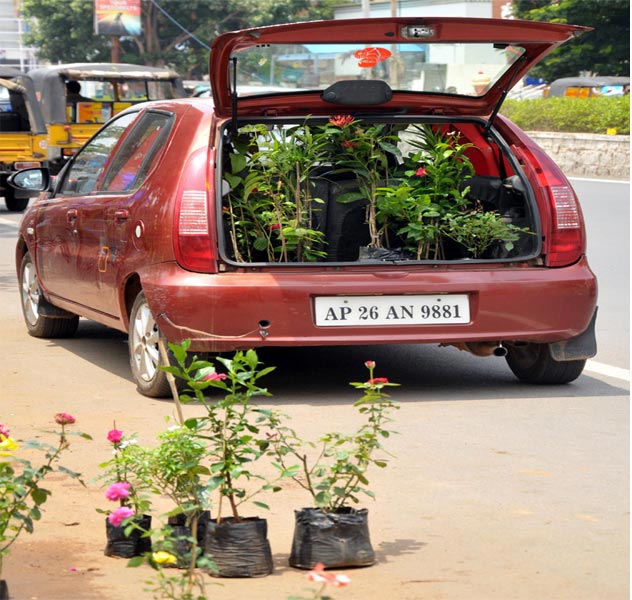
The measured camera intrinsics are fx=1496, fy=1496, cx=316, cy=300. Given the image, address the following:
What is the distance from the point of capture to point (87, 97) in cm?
3044

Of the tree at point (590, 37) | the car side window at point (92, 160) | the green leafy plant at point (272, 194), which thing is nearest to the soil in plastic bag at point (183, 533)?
the green leafy plant at point (272, 194)

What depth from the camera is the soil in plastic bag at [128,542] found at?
14.5ft

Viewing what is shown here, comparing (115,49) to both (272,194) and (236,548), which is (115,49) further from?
(236,548)

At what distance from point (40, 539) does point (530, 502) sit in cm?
169

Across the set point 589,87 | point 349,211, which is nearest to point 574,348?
point 349,211

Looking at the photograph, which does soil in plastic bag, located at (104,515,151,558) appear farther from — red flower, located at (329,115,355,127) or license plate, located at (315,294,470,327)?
red flower, located at (329,115,355,127)

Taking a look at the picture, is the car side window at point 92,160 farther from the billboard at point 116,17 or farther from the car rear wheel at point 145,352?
the billboard at point 116,17

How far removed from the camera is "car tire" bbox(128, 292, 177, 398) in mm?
7191

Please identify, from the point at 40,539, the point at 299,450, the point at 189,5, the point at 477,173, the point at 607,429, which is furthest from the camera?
the point at 189,5

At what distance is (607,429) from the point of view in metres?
6.59

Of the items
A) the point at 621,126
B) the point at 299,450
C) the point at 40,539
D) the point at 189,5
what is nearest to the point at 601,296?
the point at 299,450

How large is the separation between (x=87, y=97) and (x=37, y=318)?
2163 cm

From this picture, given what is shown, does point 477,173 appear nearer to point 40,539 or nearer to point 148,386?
point 148,386

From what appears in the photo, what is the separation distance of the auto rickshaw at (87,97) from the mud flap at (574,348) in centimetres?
2066
